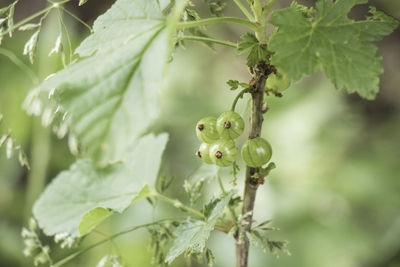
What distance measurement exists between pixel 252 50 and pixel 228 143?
0.61 feet

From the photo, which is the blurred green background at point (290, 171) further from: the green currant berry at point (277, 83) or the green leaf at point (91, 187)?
the green currant berry at point (277, 83)

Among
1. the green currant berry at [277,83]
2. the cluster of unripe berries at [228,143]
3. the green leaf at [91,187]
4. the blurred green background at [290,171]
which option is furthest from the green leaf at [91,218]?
the blurred green background at [290,171]

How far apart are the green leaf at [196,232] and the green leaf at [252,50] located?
0.28 m

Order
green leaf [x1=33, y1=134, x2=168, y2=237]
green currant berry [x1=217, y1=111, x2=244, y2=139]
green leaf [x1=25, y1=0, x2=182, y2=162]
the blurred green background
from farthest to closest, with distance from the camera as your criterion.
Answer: the blurred green background
green leaf [x1=33, y1=134, x2=168, y2=237]
green currant berry [x1=217, y1=111, x2=244, y2=139]
green leaf [x1=25, y1=0, x2=182, y2=162]

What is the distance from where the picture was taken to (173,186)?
2.73 metres

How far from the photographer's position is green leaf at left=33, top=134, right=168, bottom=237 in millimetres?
1101

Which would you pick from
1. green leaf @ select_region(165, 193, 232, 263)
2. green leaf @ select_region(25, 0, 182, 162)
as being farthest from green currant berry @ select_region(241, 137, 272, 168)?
green leaf @ select_region(25, 0, 182, 162)

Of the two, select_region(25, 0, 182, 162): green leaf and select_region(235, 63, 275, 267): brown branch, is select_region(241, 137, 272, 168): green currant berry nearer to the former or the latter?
select_region(235, 63, 275, 267): brown branch

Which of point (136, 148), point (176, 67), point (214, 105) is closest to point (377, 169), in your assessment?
point (214, 105)

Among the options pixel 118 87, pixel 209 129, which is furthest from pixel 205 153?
pixel 118 87

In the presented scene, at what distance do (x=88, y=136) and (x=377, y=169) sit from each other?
7.70 feet

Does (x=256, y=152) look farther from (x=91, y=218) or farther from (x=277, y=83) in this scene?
(x=91, y=218)

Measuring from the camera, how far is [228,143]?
0.85m

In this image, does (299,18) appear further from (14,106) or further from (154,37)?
(14,106)
